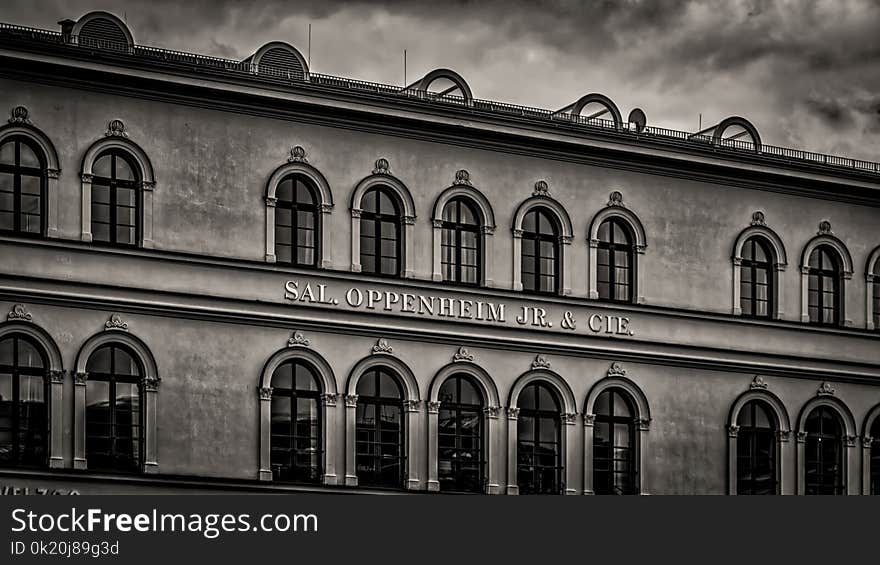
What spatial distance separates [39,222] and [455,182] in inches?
359

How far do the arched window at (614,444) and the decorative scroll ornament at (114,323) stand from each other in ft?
35.5

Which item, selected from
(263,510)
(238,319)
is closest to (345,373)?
(238,319)

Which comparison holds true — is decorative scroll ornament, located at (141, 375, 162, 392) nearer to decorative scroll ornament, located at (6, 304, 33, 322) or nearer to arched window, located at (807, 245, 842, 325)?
decorative scroll ornament, located at (6, 304, 33, 322)

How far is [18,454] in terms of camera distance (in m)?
39.9

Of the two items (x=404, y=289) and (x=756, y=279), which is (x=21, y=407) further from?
(x=756, y=279)

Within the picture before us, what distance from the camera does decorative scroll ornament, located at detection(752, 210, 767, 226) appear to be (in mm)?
48281

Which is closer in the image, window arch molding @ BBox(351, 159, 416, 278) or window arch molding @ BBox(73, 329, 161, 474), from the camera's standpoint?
window arch molding @ BBox(73, 329, 161, 474)

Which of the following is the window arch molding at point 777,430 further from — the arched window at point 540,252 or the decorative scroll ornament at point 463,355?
the decorative scroll ornament at point 463,355

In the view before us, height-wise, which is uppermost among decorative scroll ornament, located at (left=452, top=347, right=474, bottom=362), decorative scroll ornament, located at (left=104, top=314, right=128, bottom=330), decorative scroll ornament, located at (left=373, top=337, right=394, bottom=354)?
decorative scroll ornament, located at (left=104, top=314, right=128, bottom=330)

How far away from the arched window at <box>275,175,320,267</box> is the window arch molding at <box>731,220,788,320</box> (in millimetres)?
10366

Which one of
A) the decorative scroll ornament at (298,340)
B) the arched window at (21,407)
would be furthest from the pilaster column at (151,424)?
the decorative scroll ornament at (298,340)

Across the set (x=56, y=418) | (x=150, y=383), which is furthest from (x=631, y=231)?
(x=56, y=418)

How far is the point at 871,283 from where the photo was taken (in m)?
49.6

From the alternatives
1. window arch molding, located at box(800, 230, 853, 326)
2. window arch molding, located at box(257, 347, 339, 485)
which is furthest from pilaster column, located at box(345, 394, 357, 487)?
window arch molding, located at box(800, 230, 853, 326)
